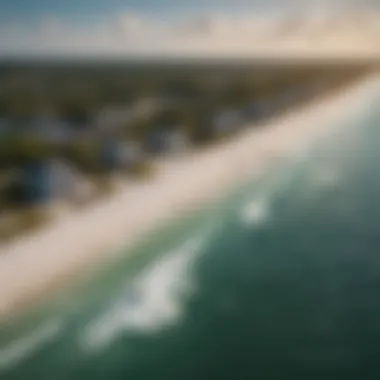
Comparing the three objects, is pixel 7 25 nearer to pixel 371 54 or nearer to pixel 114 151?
pixel 114 151

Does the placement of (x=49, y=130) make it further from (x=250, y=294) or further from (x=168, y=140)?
(x=250, y=294)

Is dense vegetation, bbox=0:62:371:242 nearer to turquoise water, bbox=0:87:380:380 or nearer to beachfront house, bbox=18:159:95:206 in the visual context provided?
beachfront house, bbox=18:159:95:206

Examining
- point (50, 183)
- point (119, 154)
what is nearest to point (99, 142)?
point (119, 154)

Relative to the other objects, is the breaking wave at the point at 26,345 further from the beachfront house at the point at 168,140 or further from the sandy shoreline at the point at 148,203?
Answer: the beachfront house at the point at 168,140

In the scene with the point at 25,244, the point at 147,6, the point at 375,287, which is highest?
the point at 147,6

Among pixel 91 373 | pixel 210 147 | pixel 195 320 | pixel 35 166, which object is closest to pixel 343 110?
pixel 210 147

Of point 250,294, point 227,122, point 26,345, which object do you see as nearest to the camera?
point 26,345

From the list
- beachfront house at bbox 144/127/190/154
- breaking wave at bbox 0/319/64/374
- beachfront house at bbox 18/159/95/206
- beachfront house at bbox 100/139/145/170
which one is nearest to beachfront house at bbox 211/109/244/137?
beachfront house at bbox 144/127/190/154
